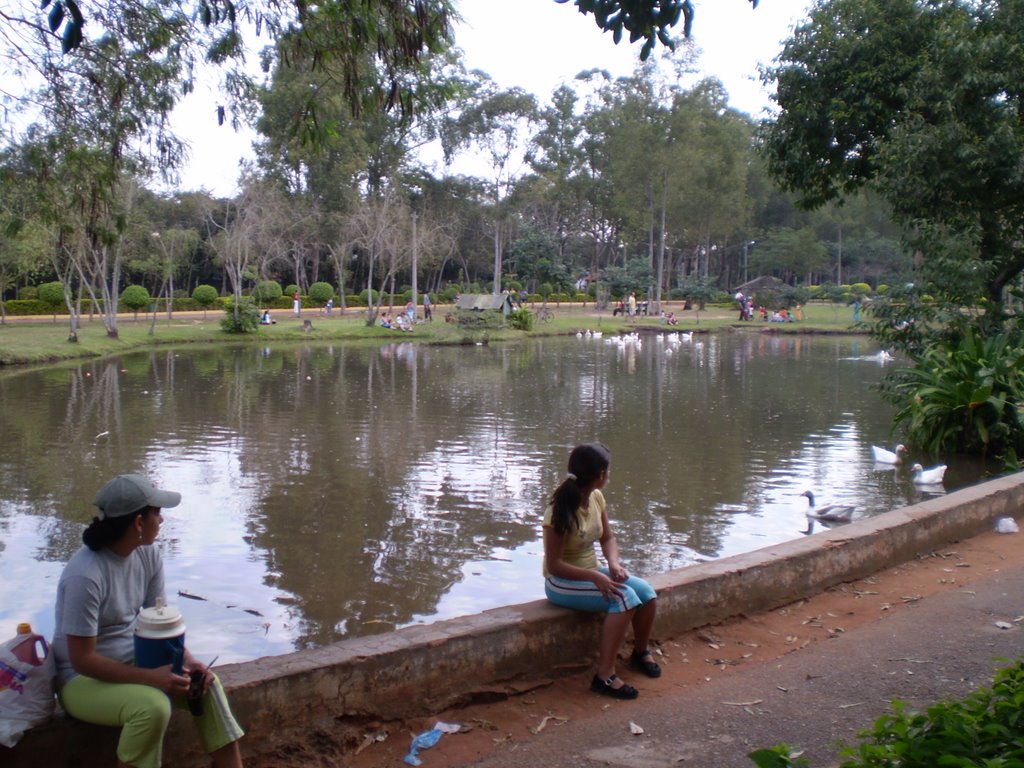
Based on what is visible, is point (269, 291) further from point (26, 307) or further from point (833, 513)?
point (833, 513)

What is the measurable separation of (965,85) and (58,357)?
892 inches

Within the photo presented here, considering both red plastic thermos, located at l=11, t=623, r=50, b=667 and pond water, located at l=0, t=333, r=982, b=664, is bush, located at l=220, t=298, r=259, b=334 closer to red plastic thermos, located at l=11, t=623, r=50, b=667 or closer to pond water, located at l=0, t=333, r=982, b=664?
pond water, located at l=0, t=333, r=982, b=664

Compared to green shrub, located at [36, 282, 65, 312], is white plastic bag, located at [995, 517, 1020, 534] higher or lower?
lower

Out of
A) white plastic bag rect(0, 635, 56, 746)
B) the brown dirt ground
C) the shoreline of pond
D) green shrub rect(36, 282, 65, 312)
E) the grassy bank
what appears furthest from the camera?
green shrub rect(36, 282, 65, 312)

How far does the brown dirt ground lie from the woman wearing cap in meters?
0.74

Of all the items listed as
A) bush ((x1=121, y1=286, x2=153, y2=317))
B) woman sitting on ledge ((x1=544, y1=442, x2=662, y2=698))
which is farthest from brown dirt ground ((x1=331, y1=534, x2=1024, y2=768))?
bush ((x1=121, y1=286, x2=153, y2=317))

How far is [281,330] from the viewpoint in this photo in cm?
3744

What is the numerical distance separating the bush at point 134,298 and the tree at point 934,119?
112 ft

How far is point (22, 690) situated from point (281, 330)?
35.1 m

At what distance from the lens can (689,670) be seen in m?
4.77

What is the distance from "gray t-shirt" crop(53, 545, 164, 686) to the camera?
3.27 metres

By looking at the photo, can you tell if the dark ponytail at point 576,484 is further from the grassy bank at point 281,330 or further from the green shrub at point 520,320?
the green shrub at point 520,320

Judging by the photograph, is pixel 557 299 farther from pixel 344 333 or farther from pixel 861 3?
pixel 861 3

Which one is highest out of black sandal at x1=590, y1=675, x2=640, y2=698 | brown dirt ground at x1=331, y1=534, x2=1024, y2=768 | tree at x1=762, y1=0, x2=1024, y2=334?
tree at x1=762, y1=0, x2=1024, y2=334
